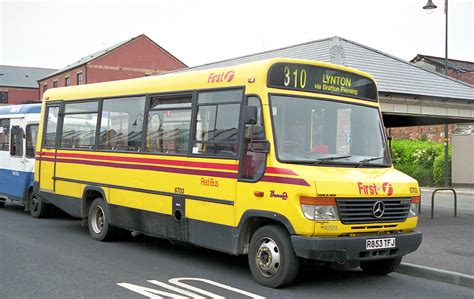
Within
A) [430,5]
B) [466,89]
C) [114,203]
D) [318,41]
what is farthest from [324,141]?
[430,5]

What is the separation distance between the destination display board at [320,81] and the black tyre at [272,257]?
6.39ft

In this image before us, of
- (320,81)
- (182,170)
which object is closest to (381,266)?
(320,81)

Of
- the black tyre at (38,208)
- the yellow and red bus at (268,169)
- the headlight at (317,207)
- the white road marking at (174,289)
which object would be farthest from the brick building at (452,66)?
the white road marking at (174,289)

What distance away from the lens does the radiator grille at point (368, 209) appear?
659cm

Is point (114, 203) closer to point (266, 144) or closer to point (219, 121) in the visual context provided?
point (219, 121)

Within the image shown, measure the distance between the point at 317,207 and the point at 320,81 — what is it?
2048 mm

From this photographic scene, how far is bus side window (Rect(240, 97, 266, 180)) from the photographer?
703 centimetres

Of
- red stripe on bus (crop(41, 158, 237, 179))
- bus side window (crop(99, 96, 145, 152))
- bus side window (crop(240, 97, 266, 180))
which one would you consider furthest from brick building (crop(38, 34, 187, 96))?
bus side window (crop(240, 97, 266, 180))

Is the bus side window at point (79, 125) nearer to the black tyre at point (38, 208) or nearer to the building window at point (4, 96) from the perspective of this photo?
the black tyre at point (38, 208)

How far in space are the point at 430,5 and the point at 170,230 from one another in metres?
17.7

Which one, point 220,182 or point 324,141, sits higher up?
point 324,141

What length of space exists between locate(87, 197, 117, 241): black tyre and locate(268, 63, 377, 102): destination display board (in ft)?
14.8

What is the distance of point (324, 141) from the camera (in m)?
7.29

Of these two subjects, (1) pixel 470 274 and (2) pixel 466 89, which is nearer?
(1) pixel 470 274
